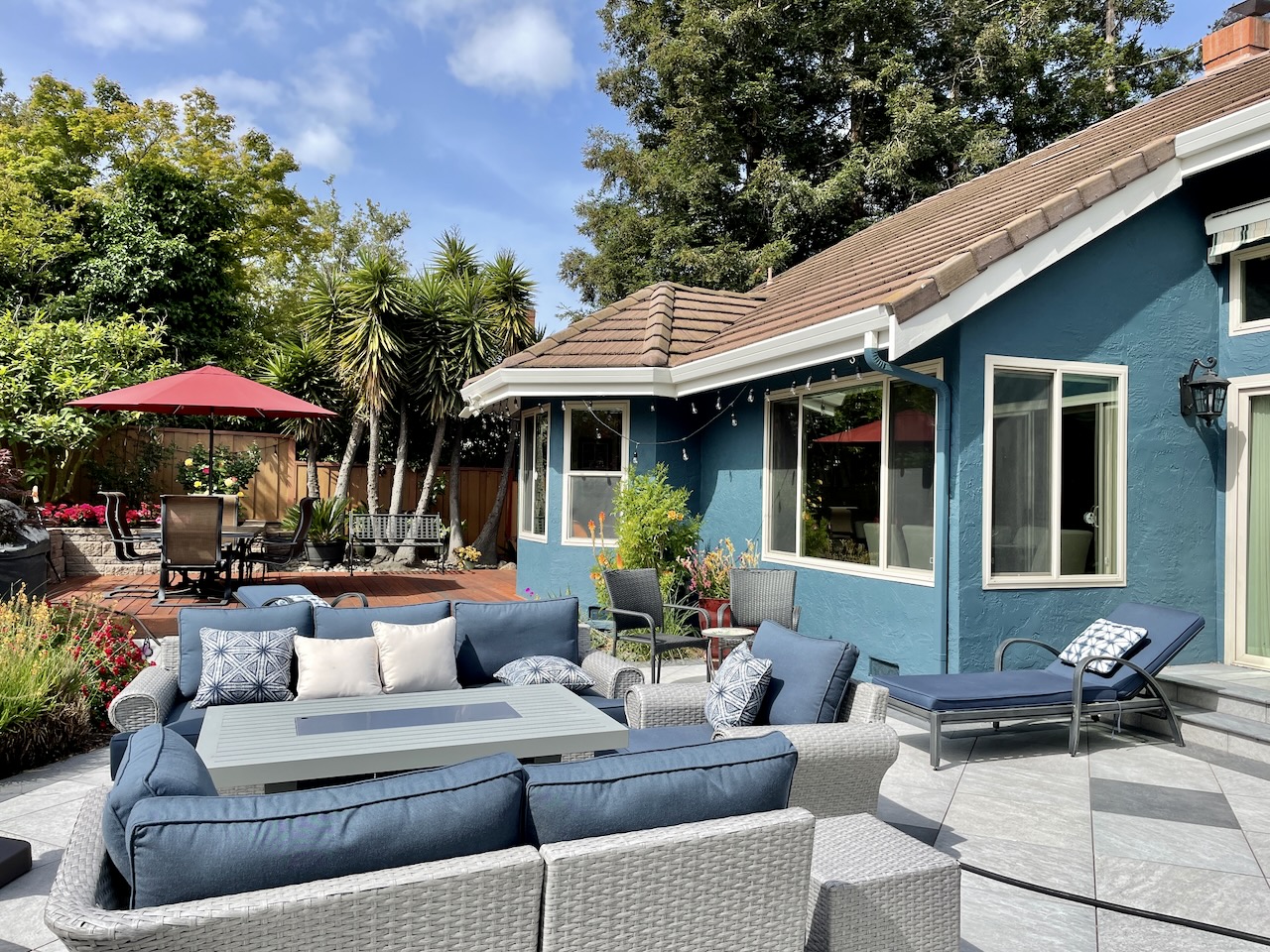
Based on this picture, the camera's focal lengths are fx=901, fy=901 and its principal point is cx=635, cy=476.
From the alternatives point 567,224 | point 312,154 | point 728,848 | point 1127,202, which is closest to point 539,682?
point 728,848

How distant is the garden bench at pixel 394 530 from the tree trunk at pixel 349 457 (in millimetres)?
1009

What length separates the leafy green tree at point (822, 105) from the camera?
1686cm

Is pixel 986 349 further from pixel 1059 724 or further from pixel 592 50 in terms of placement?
pixel 592 50

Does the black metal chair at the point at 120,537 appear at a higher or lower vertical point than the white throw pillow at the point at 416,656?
higher

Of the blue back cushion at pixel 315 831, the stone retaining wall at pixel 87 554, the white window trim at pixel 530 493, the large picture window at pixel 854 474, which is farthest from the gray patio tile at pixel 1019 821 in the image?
the stone retaining wall at pixel 87 554

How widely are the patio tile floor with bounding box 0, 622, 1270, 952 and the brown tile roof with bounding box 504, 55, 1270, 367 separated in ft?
9.25

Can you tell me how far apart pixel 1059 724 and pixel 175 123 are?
23624 millimetres

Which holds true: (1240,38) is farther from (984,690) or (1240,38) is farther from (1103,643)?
(984,690)

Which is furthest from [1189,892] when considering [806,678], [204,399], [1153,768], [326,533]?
[326,533]

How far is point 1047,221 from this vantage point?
242 inches

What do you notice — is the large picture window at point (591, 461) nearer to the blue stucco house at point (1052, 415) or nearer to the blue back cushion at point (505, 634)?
the blue stucco house at point (1052, 415)

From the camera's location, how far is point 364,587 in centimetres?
1161

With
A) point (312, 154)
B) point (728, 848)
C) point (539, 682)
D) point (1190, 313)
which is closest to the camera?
point (728, 848)

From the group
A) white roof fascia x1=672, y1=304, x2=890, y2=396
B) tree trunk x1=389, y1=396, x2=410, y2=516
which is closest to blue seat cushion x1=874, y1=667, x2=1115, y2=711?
white roof fascia x1=672, y1=304, x2=890, y2=396
